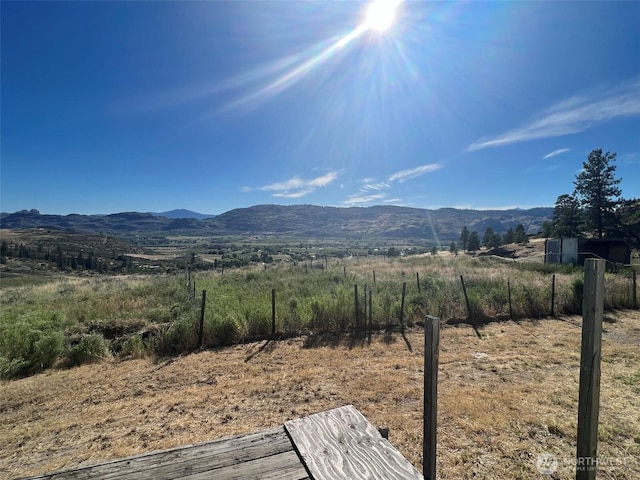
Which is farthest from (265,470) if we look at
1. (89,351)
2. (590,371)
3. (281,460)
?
(89,351)

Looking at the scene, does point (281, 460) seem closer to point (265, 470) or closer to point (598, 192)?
point (265, 470)

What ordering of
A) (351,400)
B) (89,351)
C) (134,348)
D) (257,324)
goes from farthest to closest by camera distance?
(257,324) → (134,348) → (89,351) → (351,400)

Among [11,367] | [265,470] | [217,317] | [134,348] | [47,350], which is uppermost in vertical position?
[265,470]

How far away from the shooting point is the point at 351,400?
535 centimetres

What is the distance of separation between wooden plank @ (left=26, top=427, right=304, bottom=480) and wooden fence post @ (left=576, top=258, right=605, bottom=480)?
1.52m

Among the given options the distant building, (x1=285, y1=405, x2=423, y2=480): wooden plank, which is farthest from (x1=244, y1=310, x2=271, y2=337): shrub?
the distant building

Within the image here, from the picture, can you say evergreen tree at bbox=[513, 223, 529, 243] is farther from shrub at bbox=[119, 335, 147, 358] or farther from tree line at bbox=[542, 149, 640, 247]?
shrub at bbox=[119, 335, 147, 358]

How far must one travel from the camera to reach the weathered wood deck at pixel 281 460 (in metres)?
1.57

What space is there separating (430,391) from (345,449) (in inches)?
27.1

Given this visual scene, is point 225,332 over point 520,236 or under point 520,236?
under

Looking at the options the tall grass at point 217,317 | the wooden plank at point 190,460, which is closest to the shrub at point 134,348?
the tall grass at point 217,317

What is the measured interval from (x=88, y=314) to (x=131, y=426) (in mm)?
7954

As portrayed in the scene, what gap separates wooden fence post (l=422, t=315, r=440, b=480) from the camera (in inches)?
77.8

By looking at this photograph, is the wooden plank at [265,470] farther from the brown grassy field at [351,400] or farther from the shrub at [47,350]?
the shrub at [47,350]
